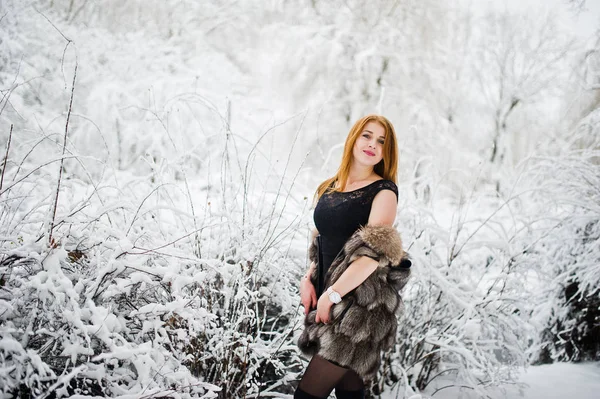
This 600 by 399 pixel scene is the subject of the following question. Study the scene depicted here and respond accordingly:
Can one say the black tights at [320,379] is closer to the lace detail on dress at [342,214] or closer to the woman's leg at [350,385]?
the woman's leg at [350,385]

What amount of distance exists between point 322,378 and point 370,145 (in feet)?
2.91

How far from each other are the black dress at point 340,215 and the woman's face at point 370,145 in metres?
0.12

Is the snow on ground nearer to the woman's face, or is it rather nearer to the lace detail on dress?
the lace detail on dress

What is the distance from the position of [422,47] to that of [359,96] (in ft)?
6.59

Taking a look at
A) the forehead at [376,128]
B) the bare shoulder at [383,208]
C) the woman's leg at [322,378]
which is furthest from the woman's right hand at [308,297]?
the forehead at [376,128]

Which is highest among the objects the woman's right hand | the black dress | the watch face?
the black dress

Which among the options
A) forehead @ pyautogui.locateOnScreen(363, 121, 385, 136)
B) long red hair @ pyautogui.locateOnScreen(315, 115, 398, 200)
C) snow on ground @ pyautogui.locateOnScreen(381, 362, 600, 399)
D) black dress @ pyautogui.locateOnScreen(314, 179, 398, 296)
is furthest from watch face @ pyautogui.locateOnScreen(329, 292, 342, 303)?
snow on ground @ pyautogui.locateOnScreen(381, 362, 600, 399)

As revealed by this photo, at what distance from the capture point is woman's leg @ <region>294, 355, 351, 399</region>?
120 cm

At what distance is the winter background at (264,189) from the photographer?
1.05 meters

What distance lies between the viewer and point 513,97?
9.28 m

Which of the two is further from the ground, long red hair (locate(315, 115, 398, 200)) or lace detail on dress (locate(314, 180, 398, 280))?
long red hair (locate(315, 115, 398, 200))

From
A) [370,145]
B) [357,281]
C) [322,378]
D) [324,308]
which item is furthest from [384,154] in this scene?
[322,378]

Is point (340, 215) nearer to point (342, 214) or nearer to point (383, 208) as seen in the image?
point (342, 214)

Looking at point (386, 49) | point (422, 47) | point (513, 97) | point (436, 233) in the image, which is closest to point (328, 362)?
point (436, 233)
